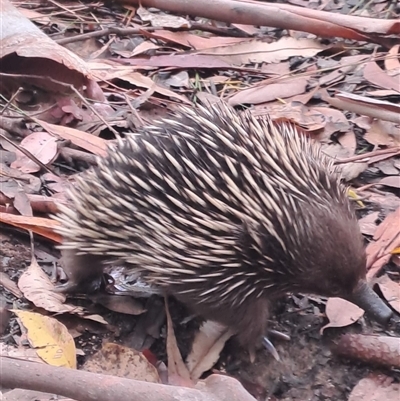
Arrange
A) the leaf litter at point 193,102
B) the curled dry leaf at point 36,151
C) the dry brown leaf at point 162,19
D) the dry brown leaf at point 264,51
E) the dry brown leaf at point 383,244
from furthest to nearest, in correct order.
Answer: the dry brown leaf at point 162,19
the dry brown leaf at point 264,51
the curled dry leaf at point 36,151
the dry brown leaf at point 383,244
the leaf litter at point 193,102

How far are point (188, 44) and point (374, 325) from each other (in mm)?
2103

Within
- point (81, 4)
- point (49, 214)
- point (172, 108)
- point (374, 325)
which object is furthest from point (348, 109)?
point (81, 4)

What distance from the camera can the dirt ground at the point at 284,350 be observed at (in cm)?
258

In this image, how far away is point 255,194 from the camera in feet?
7.80

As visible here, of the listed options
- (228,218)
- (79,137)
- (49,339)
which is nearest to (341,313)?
(228,218)

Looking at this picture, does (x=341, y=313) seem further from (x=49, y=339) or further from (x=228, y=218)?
(x=49, y=339)

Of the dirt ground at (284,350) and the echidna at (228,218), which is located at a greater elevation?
the echidna at (228,218)

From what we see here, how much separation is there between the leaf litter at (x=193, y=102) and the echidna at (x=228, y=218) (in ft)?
0.69

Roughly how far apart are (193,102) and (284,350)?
1551 mm

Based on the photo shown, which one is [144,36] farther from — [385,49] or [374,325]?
[374,325]

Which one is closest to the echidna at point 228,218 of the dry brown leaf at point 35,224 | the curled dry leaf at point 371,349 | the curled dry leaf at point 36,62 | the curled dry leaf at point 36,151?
the curled dry leaf at point 371,349

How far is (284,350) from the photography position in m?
2.71

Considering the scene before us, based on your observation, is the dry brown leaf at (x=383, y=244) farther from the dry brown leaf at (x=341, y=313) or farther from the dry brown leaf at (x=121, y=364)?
the dry brown leaf at (x=121, y=364)

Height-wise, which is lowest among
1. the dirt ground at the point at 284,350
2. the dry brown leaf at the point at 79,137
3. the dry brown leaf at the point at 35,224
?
the dirt ground at the point at 284,350
